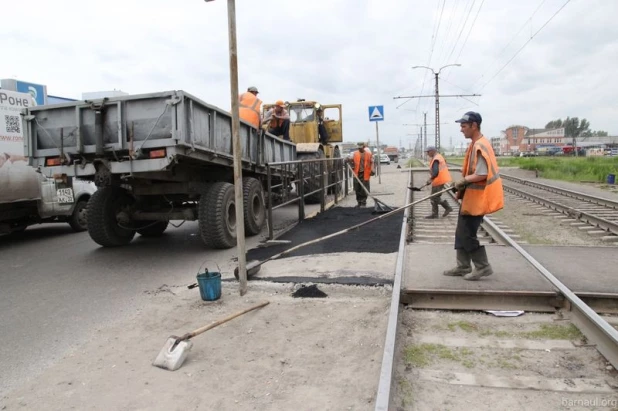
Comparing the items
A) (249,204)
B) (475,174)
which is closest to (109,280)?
(249,204)

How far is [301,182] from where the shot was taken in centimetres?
964

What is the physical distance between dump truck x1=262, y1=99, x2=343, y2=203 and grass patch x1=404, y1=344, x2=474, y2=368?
9070 millimetres

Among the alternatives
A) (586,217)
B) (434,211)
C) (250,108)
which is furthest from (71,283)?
(586,217)

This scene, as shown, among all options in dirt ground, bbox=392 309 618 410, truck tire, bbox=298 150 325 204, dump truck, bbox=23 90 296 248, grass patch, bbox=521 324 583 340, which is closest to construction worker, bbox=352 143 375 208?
truck tire, bbox=298 150 325 204

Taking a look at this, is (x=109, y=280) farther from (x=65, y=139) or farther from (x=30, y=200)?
(x=30, y=200)

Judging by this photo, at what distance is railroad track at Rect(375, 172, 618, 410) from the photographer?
2.84 metres

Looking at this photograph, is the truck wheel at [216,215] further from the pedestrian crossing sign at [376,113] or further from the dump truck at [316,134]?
the pedestrian crossing sign at [376,113]

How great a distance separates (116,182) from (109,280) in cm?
180

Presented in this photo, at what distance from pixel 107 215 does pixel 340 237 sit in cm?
380

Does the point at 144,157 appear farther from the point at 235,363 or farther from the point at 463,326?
the point at 463,326

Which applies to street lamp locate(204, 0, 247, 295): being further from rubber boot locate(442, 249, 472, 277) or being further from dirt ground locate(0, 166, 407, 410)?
rubber boot locate(442, 249, 472, 277)

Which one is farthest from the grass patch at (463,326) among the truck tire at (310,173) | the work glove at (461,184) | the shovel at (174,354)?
the truck tire at (310,173)

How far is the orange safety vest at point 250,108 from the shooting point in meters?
8.69

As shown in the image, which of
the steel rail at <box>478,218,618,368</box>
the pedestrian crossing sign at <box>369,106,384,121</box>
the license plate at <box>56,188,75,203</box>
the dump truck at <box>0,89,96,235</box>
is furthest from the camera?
the pedestrian crossing sign at <box>369,106,384,121</box>
